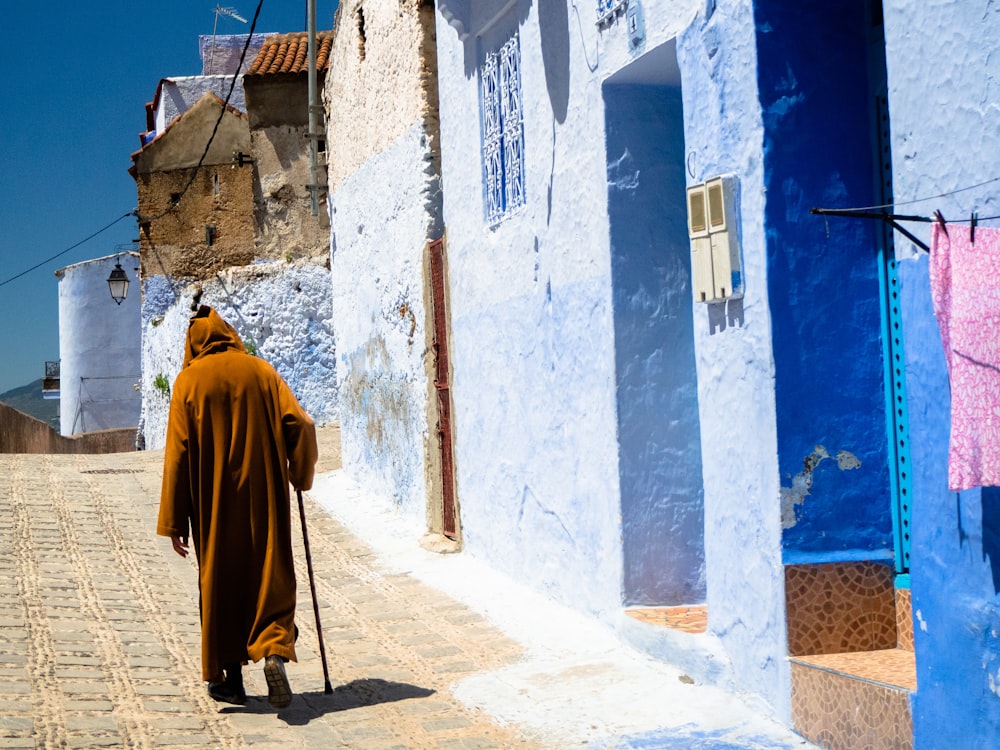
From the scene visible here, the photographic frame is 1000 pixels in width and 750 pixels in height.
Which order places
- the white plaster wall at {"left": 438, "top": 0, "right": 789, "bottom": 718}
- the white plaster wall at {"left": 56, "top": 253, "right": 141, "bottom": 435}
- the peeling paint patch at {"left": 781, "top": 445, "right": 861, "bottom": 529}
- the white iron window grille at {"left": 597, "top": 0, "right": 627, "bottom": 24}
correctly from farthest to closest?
the white plaster wall at {"left": 56, "top": 253, "right": 141, "bottom": 435} < the white iron window grille at {"left": 597, "top": 0, "right": 627, "bottom": 24} < the white plaster wall at {"left": 438, "top": 0, "right": 789, "bottom": 718} < the peeling paint patch at {"left": 781, "top": 445, "right": 861, "bottom": 529}

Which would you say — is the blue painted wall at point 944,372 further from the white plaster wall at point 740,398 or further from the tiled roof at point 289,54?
the tiled roof at point 289,54

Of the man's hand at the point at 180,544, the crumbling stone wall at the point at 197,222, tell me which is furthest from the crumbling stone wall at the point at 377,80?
the crumbling stone wall at the point at 197,222

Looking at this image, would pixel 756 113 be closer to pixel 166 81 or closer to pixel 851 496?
pixel 851 496

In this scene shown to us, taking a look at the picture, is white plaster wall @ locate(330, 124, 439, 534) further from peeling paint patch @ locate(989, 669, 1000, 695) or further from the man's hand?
peeling paint patch @ locate(989, 669, 1000, 695)

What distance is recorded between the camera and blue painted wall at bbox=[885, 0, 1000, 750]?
140 inches

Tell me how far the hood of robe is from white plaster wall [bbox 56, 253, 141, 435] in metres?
36.5

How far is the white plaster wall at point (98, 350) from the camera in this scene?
4100 cm

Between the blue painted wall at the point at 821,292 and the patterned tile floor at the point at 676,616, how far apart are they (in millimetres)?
1105

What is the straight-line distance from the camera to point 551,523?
7.43 metres

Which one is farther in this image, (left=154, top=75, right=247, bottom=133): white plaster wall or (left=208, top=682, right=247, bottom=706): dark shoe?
(left=154, top=75, right=247, bottom=133): white plaster wall

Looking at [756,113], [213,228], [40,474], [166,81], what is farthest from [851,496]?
[166,81]

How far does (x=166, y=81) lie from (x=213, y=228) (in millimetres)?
8509

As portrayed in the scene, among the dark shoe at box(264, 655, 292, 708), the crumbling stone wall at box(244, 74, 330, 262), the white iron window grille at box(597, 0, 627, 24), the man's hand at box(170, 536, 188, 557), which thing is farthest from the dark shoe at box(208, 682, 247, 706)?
the crumbling stone wall at box(244, 74, 330, 262)

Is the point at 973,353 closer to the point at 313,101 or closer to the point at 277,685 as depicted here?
the point at 277,685
